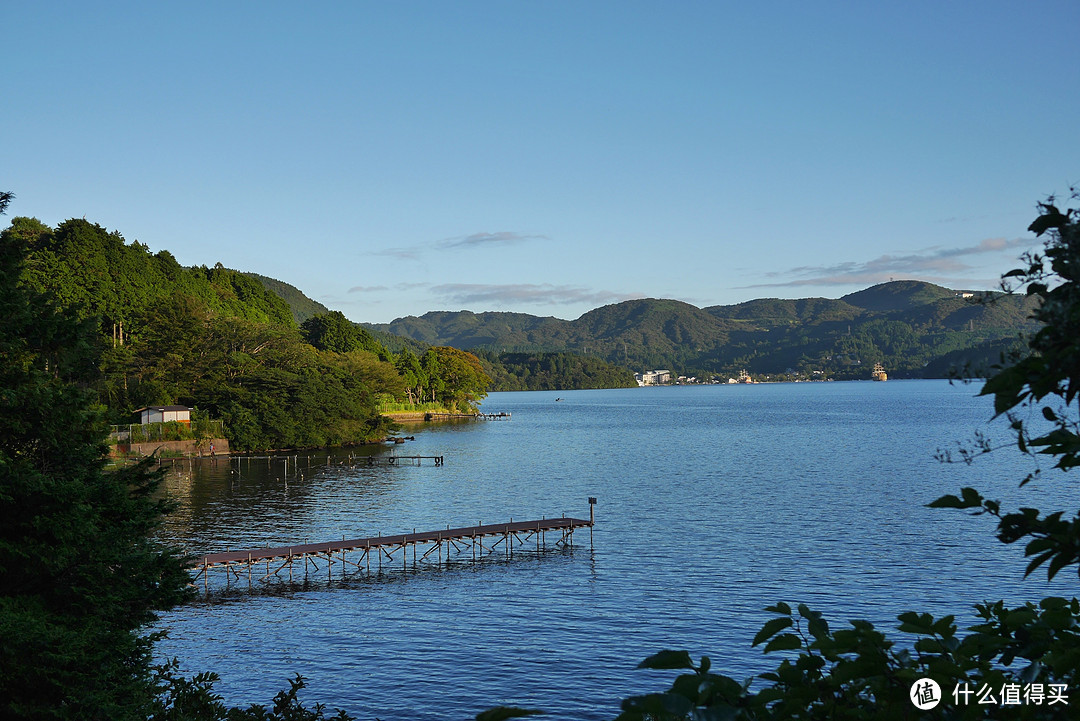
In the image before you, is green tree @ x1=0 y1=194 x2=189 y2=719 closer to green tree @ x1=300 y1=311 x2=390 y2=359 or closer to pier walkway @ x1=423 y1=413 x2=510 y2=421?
Answer: green tree @ x1=300 y1=311 x2=390 y2=359

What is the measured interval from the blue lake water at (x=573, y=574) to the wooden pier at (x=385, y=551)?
5.04 feet

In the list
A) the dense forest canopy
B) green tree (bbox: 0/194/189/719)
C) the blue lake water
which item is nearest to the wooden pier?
the blue lake water

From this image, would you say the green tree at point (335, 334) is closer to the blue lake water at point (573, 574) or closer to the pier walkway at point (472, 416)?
the pier walkway at point (472, 416)

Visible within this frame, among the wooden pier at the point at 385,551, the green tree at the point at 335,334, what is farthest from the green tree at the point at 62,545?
the green tree at the point at 335,334

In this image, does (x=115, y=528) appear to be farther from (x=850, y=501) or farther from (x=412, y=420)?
(x=412, y=420)

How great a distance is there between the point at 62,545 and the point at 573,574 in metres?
29.1

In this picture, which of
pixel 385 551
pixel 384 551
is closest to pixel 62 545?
pixel 385 551

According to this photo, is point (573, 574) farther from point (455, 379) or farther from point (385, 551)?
point (455, 379)

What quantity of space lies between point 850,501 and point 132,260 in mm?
94858

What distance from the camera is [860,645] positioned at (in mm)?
3287

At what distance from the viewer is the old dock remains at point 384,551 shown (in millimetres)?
39688

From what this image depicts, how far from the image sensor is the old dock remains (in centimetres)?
3969

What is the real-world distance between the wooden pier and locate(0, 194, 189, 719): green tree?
24.4 meters

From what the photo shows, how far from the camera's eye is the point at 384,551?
46.5 meters
